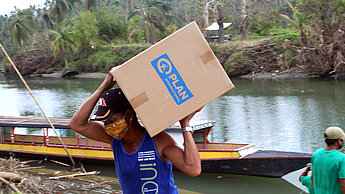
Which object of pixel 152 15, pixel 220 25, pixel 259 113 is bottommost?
pixel 259 113

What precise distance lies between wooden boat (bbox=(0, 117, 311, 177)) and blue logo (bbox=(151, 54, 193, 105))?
25.1 feet

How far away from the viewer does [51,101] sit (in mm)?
25188

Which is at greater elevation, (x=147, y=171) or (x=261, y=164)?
(x=147, y=171)

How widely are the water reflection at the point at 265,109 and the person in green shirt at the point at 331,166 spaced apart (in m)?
8.88

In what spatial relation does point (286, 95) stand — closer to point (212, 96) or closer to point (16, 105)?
point (16, 105)

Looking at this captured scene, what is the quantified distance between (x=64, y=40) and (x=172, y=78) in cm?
4216

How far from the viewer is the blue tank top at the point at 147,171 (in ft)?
8.10

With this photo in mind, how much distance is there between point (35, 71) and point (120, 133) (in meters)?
48.0

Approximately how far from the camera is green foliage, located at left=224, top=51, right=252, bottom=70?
109ft

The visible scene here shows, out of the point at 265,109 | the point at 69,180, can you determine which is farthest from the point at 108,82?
the point at 265,109

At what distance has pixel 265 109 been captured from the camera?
758 inches

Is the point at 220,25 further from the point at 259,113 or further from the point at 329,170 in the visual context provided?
the point at 329,170

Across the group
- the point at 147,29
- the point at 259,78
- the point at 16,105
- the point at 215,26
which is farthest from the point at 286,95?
the point at 147,29

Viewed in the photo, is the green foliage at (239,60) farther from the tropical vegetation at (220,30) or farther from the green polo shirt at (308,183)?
the green polo shirt at (308,183)
